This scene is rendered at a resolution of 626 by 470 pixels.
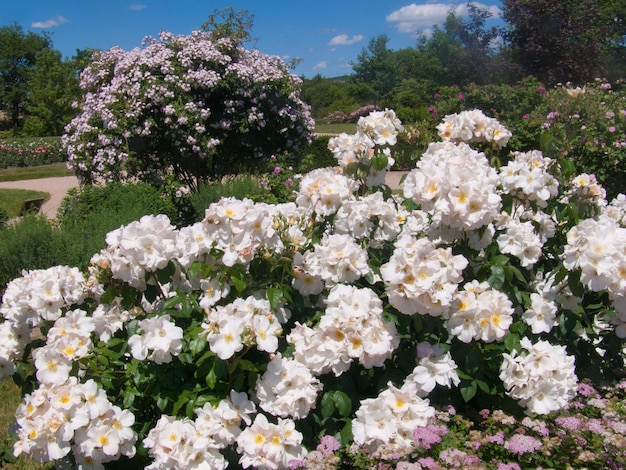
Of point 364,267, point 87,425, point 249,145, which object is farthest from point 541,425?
point 249,145

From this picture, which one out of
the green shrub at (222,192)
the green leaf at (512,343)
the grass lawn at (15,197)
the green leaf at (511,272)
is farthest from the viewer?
the grass lawn at (15,197)

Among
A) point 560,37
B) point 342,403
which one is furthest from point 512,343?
point 560,37

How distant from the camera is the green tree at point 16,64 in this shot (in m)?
40.3

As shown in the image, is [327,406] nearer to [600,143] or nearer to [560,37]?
[600,143]

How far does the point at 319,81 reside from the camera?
4397cm

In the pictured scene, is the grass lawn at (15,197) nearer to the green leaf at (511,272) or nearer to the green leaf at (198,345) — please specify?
the green leaf at (198,345)

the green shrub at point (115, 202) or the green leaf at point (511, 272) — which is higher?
the green shrub at point (115, 202)

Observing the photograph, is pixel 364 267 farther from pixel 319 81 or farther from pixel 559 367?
pixel 319 81

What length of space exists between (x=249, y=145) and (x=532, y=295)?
609 centimetres

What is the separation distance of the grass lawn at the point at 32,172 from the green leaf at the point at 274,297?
15.0 metres

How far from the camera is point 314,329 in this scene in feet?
6.62

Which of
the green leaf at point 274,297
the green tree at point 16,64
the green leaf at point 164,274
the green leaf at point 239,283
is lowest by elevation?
the green leaf at point 274,297

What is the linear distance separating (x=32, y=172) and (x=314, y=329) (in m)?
16.3

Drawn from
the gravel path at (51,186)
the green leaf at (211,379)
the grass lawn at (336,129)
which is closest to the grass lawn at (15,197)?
the gravel path at (51,186)
